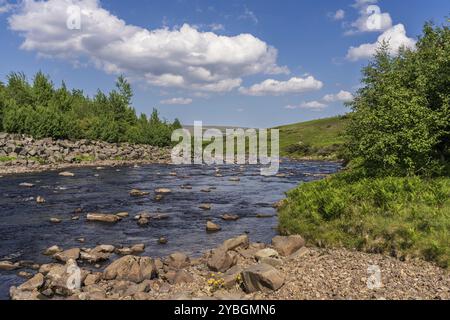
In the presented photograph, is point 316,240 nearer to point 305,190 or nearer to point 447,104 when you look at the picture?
point 305,190

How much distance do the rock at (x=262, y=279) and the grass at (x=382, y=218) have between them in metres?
6.20

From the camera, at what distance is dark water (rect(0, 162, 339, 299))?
25688 mm

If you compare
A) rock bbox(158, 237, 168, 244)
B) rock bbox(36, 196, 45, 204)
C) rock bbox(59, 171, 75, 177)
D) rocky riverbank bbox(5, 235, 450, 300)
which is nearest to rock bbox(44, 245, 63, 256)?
rocky riverbank bbox(5, 235, 450, 300)

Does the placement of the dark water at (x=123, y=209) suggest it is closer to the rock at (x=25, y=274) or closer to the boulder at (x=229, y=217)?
the rock at (x=25, y=274)

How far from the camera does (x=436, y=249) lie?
57.2 ft

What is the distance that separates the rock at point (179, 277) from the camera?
59.4 ft

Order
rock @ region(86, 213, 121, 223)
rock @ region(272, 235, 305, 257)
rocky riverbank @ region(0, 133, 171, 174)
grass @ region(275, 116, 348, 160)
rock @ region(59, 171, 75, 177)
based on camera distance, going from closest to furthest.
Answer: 1. rock @ region(272, 235, 305, 257)
2. rock @ region(86, 213, 121, 223)
3. rock @ region(59, 171, 75, 177)
4. rocky riverbank @ region(0, 133, 171, 174)
5. grass @ region(275, 116, 348, 160)

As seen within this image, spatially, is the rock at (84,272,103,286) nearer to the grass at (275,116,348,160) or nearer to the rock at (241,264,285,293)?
the rock at (241,264,285,293)

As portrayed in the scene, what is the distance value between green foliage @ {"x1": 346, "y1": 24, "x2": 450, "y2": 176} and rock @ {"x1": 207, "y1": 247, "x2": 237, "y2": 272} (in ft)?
46.1

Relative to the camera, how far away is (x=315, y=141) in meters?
141

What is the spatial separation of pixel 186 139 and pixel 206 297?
147 meters

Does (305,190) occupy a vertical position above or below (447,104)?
below

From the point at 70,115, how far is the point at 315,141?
269ft
